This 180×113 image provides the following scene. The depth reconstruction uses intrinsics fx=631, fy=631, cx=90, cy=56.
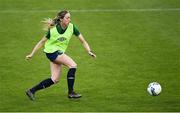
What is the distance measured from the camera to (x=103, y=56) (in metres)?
23.3

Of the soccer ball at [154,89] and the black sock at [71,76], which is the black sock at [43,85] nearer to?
the black sock at [71,76]

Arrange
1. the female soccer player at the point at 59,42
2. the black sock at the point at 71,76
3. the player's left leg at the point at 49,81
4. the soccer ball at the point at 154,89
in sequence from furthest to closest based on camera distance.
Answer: the soccer ball at the point at 154,89 < the player's left leg at the point at 49,81 < the black sock at the point at 71,76 < the female soccer player at the point at 59,42

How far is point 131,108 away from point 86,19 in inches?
440

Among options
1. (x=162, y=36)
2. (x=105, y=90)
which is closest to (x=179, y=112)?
(x=105, y=90)

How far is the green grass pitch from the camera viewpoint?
59.5 ft

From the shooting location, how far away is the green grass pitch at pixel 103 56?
18141 millimetres

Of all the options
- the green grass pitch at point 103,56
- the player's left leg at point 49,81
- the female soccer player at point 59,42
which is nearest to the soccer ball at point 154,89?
the green grass pitch at point 103,56

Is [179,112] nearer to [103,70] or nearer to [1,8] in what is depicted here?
[103,70]

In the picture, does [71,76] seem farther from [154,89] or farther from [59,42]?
[154,89]

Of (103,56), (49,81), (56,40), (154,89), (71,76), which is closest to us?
(56,40)

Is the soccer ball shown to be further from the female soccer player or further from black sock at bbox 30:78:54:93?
black sock at bbox 30:78:54:93

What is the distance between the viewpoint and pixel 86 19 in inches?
1108

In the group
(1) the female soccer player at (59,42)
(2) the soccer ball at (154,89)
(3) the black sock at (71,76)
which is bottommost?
(2) the soccer ball at (154,89)

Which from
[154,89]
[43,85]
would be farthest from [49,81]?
[154,89]
